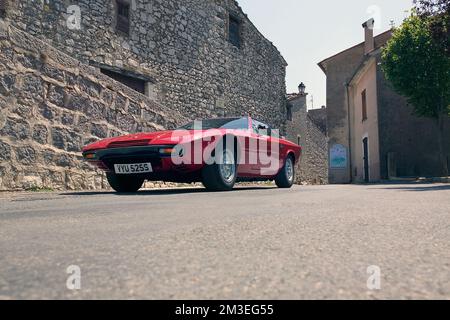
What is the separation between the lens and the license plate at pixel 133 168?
5.86 meters

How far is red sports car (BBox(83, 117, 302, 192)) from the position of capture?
226 inches

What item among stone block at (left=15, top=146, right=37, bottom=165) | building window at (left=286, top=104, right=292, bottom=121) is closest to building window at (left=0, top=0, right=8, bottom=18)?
stone block at (left=15, top=146, right=37, bottom=165)

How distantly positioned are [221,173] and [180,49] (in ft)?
28.2

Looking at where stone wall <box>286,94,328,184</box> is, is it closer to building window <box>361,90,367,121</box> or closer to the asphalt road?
building window <box>361,90,367,121</box>

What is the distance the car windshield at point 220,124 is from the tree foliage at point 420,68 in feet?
31.6

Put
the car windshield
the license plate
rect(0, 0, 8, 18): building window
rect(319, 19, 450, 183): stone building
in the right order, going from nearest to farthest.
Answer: the license plate → the car windshield → rect(0, 0, 8, 18): building window → rect(319, 19, 450, 183): stone building

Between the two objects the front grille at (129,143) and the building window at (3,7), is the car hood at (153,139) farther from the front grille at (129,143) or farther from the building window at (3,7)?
the building window at (3,7)

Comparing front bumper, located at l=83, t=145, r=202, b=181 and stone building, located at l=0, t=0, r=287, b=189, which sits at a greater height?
stone building, located at l=0, t=0, r=287, b=189

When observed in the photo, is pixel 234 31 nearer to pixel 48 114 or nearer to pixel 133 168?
pixel 48 114

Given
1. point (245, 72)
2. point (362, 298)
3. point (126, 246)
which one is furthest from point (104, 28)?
point (362, 298)

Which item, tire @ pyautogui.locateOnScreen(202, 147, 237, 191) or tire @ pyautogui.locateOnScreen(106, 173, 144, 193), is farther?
tire @ pyautogui.locateOnScreen(106, 173, 144, 193)

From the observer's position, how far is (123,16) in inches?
481

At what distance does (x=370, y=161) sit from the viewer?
19297 millimetres

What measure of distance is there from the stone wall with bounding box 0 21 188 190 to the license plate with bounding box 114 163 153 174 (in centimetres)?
137
